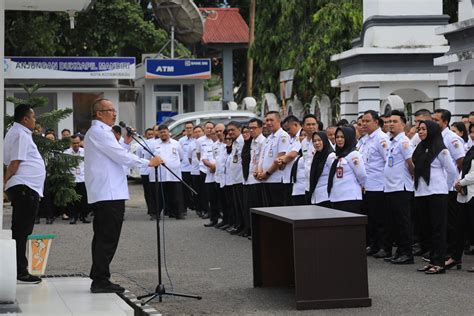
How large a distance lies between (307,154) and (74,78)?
65.6ft

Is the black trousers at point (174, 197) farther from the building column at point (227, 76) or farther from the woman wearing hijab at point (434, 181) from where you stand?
the building column at point (227, 76)

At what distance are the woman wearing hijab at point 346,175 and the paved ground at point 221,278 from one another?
92cm

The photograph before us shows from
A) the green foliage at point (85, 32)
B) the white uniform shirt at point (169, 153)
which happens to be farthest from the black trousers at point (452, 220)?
the green foliage at point (85, 32)

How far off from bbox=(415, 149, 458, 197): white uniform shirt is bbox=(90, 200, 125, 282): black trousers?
160 inches

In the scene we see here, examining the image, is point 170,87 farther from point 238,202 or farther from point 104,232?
point 104,232

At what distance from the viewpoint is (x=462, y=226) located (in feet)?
50.9

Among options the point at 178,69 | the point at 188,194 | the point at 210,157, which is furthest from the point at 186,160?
the point at 178,69

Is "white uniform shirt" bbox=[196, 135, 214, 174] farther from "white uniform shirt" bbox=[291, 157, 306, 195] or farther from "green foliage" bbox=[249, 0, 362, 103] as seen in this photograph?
"green foliage" bbox=[249, 0, 362, 103]

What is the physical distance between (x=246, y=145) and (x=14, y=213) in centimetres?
758

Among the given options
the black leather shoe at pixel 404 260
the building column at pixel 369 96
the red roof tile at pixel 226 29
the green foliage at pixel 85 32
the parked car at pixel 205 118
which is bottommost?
the black leather shoe at pixel 404 260

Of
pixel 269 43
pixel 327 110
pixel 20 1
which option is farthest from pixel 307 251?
pixel 269 43

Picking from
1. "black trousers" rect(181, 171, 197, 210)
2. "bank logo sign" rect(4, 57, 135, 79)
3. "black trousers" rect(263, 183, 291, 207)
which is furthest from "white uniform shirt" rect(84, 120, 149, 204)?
"bank logo sign" rect(4, 57, 135, 79)

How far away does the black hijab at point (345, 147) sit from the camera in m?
15.6

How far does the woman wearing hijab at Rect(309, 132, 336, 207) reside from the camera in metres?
16.0
